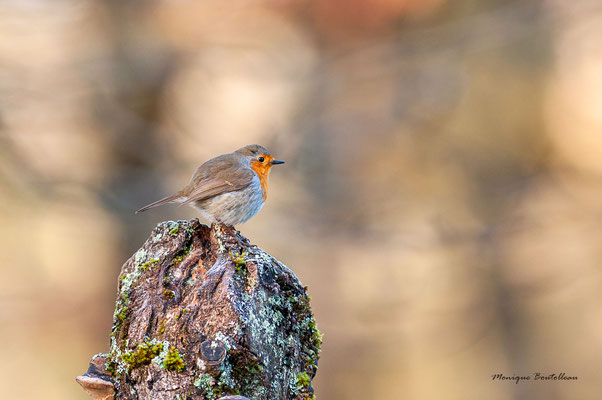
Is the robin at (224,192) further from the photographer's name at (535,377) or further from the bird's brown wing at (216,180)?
the photographer's name at (535,377)

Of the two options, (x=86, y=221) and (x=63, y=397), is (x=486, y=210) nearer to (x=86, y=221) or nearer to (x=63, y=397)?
(x=86, y=221)

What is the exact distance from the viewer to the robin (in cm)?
357

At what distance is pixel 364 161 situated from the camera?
8.64 m

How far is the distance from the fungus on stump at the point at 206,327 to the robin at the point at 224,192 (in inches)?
54.8

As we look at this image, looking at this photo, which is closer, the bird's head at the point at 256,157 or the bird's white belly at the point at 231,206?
the bird's white belly at the point at 231,206

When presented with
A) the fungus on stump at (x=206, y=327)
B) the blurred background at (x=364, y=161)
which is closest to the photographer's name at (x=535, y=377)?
the blurred background at (x=364, y=161)

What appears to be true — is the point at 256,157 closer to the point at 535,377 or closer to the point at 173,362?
the point at 173,362

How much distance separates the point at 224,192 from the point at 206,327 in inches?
72.3

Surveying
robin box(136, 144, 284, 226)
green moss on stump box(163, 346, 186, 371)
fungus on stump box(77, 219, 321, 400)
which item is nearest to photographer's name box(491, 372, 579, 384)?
robin box(136, 144, 284, 226)

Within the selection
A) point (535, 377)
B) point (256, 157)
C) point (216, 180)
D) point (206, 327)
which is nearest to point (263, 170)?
point (256, 157)

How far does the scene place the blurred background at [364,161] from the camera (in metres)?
7.30

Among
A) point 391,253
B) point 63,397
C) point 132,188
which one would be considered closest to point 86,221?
point 132,188

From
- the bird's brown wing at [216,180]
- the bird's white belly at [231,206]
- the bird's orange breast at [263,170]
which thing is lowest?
the bird's white belly at [231,206]

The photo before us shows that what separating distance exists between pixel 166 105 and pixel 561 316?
6383 millimetres
